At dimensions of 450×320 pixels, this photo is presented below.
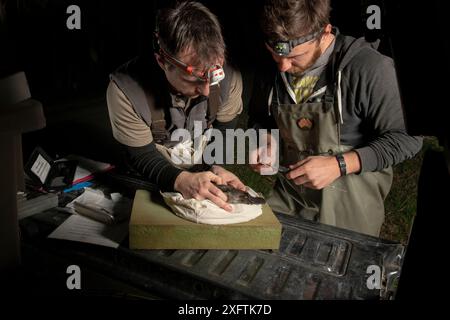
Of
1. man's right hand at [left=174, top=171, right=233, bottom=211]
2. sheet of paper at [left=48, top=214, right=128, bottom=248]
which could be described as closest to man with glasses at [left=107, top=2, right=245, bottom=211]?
man's right hand at [left=174, top=171, right=233, bottom=211]

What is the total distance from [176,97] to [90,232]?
568 mm

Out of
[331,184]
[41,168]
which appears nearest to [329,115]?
[331,184]

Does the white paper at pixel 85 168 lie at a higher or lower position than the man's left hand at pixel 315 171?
lower

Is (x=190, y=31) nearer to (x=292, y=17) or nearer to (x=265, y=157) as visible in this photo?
(x=292, y=17)

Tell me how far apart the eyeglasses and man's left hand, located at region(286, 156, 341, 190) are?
0.41 meters

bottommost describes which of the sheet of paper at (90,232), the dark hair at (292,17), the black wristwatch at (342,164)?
the sheet of paper at (90,232)

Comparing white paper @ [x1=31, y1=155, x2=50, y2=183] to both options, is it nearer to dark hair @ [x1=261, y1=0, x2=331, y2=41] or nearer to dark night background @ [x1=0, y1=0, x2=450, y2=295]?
dark night background @ [x1=0, y1=0, x2=450, y2=295]

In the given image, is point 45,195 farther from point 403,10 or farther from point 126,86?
point 403,10

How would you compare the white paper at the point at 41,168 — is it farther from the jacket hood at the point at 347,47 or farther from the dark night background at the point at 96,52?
the jacket hood at the point at 347,47

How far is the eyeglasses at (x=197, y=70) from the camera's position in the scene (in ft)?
3.75

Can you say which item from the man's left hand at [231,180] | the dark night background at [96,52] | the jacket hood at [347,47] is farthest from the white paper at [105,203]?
the jacket hood at [347,47]

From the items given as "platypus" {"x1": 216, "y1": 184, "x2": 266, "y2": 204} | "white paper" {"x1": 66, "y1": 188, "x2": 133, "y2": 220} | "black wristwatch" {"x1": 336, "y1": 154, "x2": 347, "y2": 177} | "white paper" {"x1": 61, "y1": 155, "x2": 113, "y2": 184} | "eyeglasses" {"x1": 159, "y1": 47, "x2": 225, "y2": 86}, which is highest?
"eyeglasses" {"x1": 159, "y1": 47, "x2": 225, "y2": 86}

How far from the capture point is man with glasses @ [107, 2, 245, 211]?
111 centimetres

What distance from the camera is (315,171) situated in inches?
49.1
